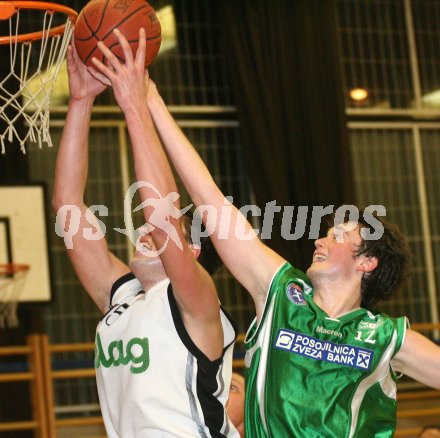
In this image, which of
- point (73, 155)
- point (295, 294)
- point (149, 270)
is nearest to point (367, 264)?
point (295, 294)

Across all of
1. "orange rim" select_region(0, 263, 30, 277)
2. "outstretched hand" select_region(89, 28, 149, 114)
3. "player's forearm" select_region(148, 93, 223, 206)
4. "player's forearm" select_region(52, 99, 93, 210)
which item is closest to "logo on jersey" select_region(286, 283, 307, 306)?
"player's forearm" select_region(148, 93, 223, 206)

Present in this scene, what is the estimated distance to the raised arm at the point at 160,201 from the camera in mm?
3039

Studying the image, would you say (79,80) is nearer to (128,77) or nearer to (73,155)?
(73,155)

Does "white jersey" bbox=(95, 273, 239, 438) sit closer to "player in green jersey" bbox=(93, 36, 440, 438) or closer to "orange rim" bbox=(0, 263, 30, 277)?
"player in green jersey" bbox=(93, 36, 440, 438)

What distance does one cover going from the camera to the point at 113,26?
11.1 feet

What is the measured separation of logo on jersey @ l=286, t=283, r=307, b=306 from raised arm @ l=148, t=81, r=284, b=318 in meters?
0.08

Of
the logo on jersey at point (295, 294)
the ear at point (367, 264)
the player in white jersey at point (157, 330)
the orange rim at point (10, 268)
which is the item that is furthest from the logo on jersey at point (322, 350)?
the orange rim at point (10, 268)

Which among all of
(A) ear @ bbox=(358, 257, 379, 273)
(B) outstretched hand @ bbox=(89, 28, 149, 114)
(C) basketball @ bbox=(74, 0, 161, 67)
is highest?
(C) basketball @ bbox=(74, 0, 161, 67)

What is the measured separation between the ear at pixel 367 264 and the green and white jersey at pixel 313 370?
0.80ft

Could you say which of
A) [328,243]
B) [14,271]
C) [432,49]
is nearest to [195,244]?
[328,243]

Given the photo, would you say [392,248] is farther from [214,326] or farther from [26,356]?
[26,356]

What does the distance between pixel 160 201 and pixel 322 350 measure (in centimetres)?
80

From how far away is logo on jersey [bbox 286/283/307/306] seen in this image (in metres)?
3.37

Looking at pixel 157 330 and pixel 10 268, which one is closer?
pixel 157 330
